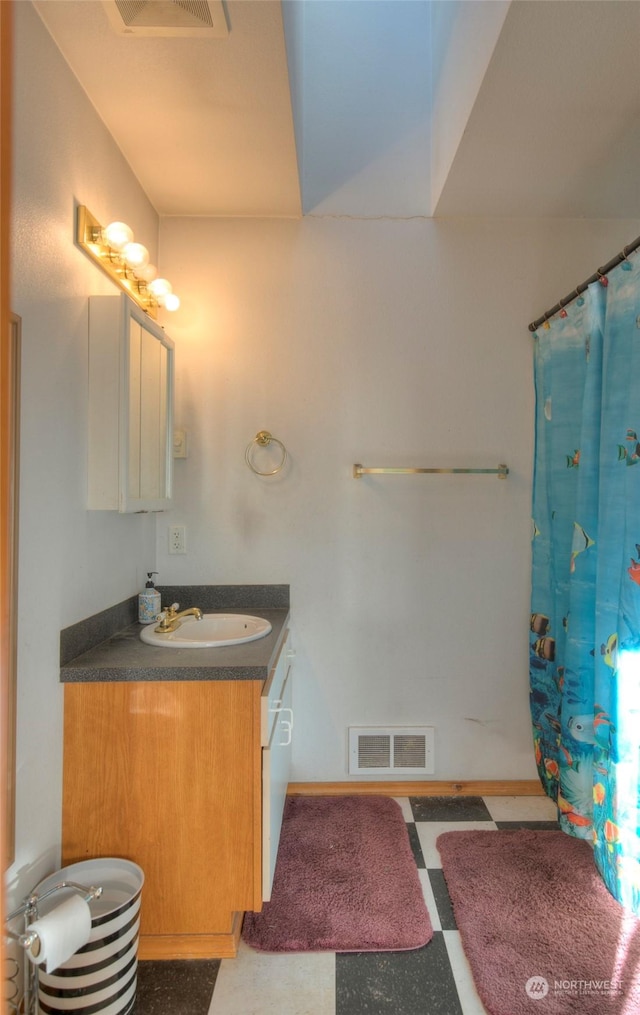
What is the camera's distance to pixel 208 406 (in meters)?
2.12

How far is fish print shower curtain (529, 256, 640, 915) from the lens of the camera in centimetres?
145

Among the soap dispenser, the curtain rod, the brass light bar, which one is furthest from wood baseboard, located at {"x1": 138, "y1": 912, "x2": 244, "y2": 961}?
the curtain rod

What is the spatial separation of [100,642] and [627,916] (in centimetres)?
177

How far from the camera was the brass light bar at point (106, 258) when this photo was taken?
1.42 metres

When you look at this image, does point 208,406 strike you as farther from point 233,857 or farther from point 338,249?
point 233,857

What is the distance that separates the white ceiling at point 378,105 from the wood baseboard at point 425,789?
2354 millimetres

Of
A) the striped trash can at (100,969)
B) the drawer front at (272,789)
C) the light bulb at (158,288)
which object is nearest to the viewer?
the striped trash can at (100,969)

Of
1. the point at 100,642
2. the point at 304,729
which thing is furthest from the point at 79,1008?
the point at 304,729

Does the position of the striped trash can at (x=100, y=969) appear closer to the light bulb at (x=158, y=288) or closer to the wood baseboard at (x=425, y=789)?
the wood baseboard at (x=425, y=789)

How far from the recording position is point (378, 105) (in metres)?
2.04

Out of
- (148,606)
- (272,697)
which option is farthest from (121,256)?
(272,697)

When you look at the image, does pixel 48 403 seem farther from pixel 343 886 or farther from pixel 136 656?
pixel 343 886

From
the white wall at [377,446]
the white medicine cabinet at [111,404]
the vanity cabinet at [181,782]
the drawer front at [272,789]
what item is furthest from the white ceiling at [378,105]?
the drawer front at [272,789]

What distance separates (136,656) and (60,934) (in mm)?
610
